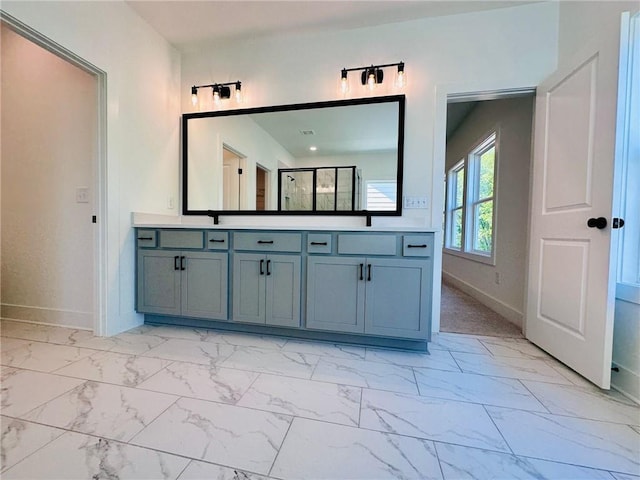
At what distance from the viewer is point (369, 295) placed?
6.32 feet

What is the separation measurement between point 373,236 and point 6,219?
3141 millimetres

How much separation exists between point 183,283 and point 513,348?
8.45 feet

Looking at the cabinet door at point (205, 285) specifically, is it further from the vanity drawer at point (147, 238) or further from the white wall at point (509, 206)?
the white wall at point (509, 206)

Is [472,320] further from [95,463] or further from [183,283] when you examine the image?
[95,463]

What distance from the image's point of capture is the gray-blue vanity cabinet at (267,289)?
205 centimetres

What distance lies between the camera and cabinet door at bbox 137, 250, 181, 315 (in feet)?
7.41

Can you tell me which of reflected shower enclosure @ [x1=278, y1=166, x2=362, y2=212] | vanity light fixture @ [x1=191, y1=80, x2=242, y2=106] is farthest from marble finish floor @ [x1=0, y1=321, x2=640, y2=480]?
vanity light fixture @ [x1=191, y1=80, x2=242, y2=106]

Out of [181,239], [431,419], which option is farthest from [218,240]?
[431,419]

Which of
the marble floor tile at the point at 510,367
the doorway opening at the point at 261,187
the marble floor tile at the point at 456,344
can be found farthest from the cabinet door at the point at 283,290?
the marble floor tile at the point at 510,367

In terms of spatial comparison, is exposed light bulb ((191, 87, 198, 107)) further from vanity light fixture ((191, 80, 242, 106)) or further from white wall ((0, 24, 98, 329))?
white wall ((0, 24, 98, 329))

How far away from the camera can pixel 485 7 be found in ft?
6.91

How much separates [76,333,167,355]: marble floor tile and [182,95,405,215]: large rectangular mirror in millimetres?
1191

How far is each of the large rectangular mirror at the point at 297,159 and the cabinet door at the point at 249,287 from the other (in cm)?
59

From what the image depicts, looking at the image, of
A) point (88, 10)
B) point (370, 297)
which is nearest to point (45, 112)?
point (88, 10)
